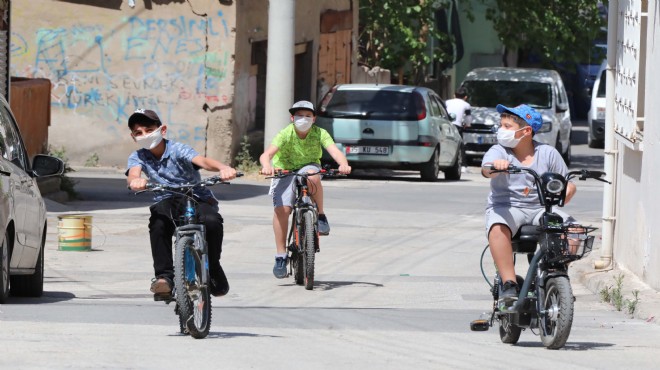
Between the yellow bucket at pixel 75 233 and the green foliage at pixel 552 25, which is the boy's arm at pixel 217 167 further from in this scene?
the green foliage at pixel 552 25

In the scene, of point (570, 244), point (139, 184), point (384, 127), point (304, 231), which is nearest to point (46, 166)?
point (139, 184)

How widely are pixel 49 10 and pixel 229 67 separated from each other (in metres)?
3.17

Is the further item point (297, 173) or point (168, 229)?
point (297, 173)

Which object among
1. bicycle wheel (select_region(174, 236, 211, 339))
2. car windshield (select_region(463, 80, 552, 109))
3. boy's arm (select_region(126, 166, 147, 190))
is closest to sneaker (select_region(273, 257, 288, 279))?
boy's arm (select_region(126, 166, 147, 190))

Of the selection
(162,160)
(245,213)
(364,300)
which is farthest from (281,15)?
(162,160)

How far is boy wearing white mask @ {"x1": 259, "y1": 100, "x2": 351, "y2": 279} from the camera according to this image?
12977mm

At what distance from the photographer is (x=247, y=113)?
88.3 ft

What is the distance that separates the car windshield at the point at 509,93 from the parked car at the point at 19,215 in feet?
66.8

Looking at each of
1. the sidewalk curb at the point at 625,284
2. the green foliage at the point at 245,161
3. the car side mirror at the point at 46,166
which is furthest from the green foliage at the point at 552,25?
the car side mirror at the point at 46,166

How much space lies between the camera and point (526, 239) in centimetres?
881

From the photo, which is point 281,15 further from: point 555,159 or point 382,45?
point 555,159

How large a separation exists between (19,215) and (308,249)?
2660 mm

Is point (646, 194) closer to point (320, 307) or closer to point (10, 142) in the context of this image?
point (320, 307)

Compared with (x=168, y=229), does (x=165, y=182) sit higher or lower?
higher
